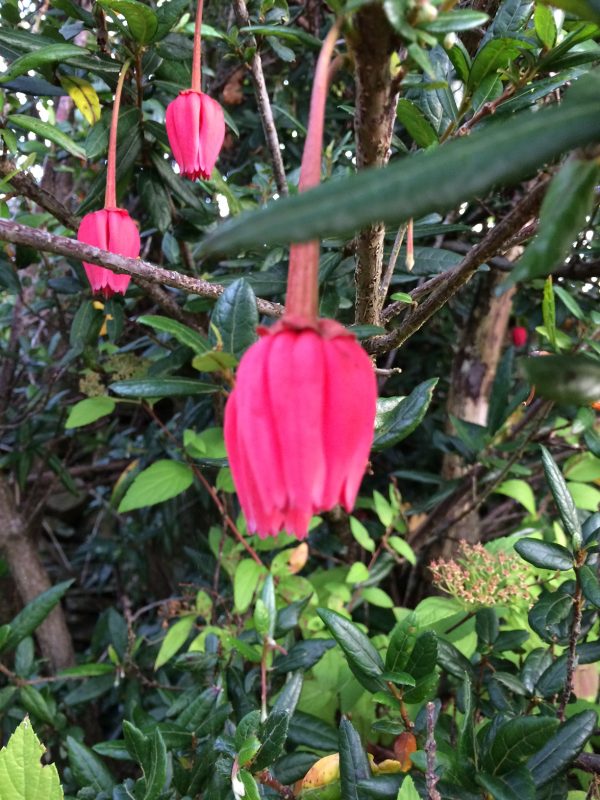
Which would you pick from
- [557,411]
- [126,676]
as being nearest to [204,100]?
[557,411]

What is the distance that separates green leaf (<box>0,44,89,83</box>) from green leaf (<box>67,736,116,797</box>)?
0.86 meters

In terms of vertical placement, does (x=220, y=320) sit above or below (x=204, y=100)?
below

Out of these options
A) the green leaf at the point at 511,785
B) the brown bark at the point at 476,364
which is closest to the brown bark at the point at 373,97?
the green leaf at the point at 511,785

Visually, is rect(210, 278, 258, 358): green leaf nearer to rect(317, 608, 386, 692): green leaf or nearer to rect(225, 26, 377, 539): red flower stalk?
rect(225, 26, 377, 539): red flower stalk

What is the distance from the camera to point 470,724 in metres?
0.62

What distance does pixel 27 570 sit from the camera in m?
1.50

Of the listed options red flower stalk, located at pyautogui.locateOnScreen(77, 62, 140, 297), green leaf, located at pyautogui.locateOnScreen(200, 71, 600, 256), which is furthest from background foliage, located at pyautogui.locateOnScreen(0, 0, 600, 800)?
red flower stalk, located at pyautogui.locateOnScreen(77, 62, 140, 297)

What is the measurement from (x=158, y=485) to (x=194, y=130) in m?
0.57

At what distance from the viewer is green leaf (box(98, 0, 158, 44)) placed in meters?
0.77

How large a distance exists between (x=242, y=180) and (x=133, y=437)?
0.87 metres

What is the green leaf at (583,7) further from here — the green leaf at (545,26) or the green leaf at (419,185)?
the green leaf at (545,26)

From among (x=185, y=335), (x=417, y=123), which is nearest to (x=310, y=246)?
(x=185, y=335)

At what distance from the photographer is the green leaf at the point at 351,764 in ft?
2.04

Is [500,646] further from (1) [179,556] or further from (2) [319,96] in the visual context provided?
(1) [179,556]
